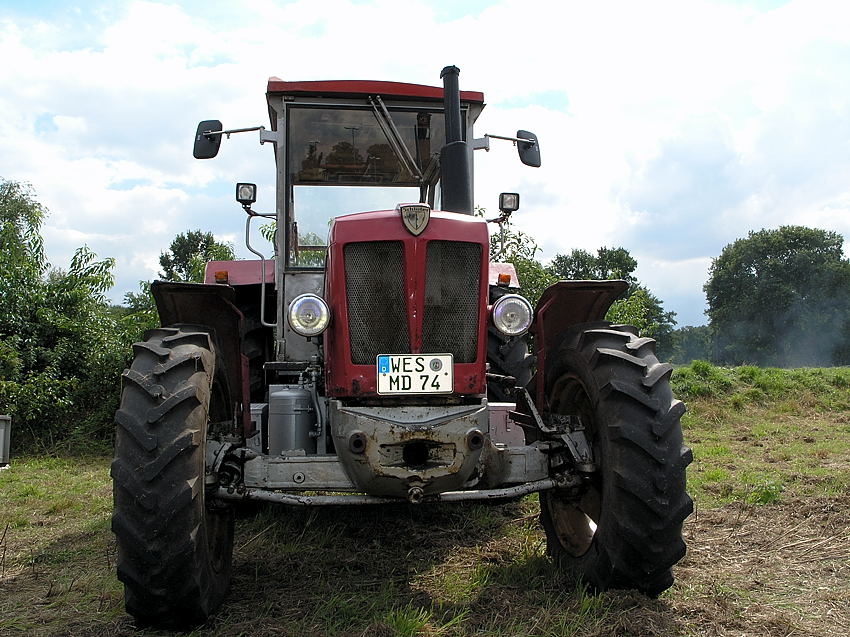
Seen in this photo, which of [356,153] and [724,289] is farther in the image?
[724,289]

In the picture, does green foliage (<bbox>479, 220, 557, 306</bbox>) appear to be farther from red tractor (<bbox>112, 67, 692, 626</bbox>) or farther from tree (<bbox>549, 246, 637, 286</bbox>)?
tree (<bbox>549, 246, 637, 286</bbox>)

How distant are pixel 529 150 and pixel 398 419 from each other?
245 cm

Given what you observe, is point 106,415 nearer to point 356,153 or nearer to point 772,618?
point 356,153

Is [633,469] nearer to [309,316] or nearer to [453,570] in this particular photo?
[453,570]

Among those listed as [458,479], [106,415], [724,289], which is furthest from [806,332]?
[458,479]

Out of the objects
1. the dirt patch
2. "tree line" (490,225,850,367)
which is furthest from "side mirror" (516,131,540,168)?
"tree line" (490,225,850,367)

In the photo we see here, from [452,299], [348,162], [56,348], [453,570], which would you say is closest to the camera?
[452,299]

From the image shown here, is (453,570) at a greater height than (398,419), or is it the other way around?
(398,419)

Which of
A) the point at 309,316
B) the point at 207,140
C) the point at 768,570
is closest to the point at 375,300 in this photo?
the point at 309,316

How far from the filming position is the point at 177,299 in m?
3.88

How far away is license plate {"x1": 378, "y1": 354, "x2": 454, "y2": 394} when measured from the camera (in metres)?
3.31

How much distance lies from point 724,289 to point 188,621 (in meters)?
55.1

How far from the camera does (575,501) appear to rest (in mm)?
3895

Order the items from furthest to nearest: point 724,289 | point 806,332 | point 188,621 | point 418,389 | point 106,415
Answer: point 724,289, point 806,332, point 106,415, point 418,389, point 188,621
